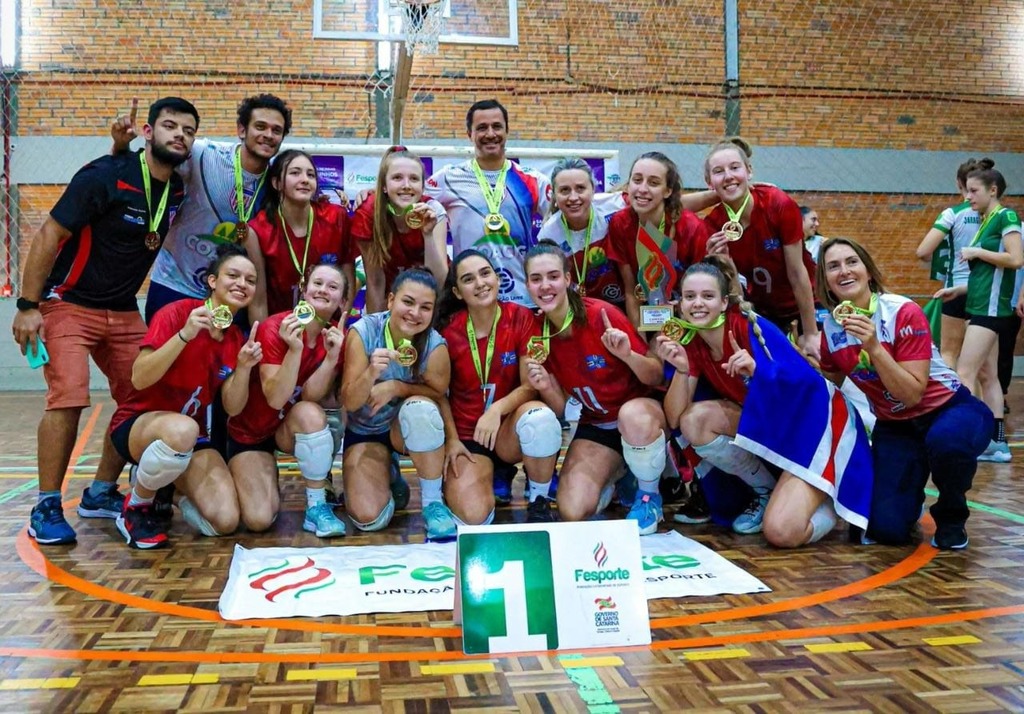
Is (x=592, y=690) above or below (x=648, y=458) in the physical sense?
below

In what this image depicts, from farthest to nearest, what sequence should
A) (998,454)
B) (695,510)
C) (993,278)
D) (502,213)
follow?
(993,278) < (998,454) < (502,213) < (695,510)

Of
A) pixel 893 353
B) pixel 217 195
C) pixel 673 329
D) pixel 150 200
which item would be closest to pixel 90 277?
pixel 150 200

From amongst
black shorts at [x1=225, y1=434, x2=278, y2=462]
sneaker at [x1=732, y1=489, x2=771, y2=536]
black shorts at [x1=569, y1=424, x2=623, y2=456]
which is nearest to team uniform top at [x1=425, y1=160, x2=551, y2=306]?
black shorts at [x1=569, y1=424, x2=623, y2=456]

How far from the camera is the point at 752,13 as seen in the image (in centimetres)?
1177

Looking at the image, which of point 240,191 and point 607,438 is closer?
point 607,438

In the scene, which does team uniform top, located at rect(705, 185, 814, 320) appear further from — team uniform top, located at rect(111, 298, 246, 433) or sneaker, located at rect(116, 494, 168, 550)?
sneaker, located at rect(116, 494, 168, 550)

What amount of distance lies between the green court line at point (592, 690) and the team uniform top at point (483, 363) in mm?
1830

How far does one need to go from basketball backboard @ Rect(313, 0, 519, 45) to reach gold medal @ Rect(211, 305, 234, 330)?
381 cm

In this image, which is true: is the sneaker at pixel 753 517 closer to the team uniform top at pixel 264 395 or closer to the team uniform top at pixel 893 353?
the team uniform top at pixel 893 353

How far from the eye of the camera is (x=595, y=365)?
4.08 meters

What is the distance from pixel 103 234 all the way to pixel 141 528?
4.53 ft

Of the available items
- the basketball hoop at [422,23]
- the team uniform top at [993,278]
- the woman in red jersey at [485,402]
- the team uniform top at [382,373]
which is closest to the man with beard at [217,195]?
the team uniform top at [382,373]

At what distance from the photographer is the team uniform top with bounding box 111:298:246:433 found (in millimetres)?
3777

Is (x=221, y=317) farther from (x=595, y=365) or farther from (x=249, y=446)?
(x=595, y=365)
